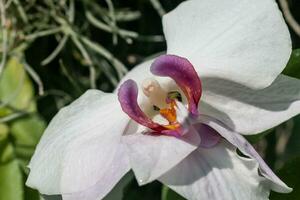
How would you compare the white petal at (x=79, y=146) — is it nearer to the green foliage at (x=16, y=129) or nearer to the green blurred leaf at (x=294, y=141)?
the green foliage at (x=16, y=129)

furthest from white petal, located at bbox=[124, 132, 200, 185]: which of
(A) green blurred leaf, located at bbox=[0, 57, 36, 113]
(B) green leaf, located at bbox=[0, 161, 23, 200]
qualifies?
(A) green blurred leaf, located at bbox=[0, 57, 36, 113]

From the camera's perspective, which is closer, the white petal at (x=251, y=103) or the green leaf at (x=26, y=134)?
the white petal at (x=251, y=103)

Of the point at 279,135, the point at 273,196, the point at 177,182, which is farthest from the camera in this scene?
the point at 279,135

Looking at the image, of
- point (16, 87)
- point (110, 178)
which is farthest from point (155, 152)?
point (16, 87)

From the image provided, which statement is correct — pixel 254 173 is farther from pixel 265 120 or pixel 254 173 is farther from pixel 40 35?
pixel 40 35

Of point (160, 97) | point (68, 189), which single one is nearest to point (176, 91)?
point (160, 97)

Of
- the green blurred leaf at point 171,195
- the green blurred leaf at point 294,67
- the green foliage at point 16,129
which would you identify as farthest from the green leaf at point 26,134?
the green blurred leaf at point 294,67

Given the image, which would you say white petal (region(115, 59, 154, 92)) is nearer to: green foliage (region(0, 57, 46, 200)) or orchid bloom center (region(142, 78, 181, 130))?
orchid bloom center (region(142, 78, 181, 130))
